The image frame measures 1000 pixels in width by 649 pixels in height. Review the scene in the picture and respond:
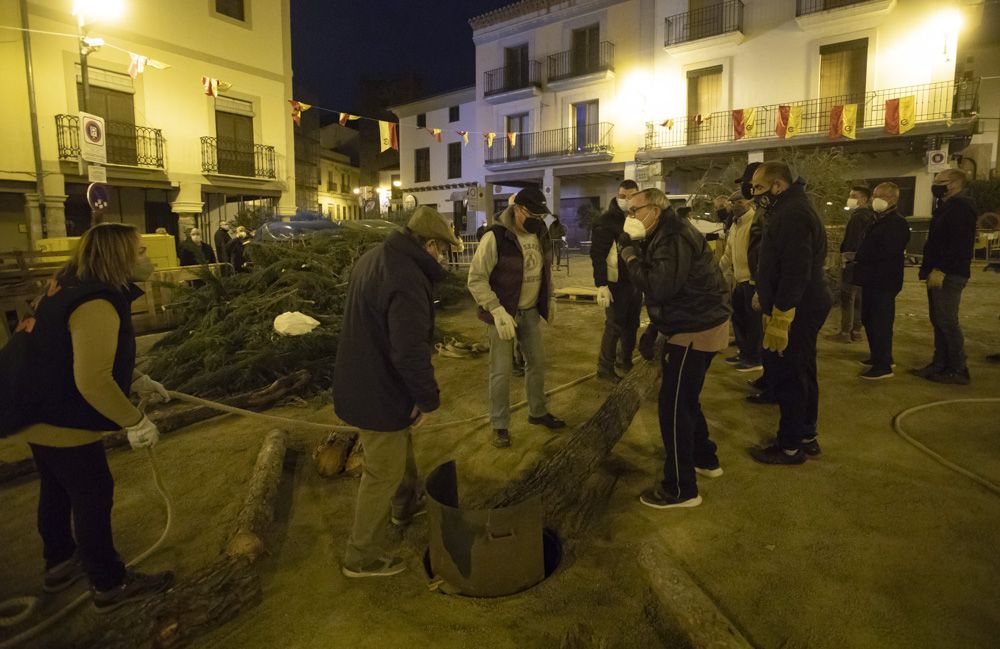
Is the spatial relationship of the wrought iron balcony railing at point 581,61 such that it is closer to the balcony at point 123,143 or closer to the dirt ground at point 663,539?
the balcony at point 123,143

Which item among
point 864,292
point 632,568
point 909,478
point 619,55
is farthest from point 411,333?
point 619,55

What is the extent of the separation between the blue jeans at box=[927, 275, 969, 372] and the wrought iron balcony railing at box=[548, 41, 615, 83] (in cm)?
1912

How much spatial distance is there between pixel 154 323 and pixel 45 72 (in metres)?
10.5

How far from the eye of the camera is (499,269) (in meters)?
4.34

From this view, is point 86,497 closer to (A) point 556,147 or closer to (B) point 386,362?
(B) point 386,362

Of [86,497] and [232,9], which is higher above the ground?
[232,9]

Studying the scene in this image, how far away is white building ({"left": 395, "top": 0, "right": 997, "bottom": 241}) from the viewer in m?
17.1

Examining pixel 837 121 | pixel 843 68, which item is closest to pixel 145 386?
pixel 837 121

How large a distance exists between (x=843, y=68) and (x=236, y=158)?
1990cm

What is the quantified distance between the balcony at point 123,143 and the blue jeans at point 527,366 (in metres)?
16.5

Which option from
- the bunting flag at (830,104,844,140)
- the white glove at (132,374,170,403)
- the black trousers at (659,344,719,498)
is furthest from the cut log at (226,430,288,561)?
the bunting flag at (830,104,844,140)

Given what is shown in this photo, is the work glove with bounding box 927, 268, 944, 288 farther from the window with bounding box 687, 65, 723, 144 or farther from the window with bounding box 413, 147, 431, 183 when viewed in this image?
the window with bounding box 413, 147, 431, 183

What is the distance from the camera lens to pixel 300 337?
638 centimetres

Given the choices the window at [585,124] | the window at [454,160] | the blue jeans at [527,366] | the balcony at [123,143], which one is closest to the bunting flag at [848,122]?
the window at [585,124]
